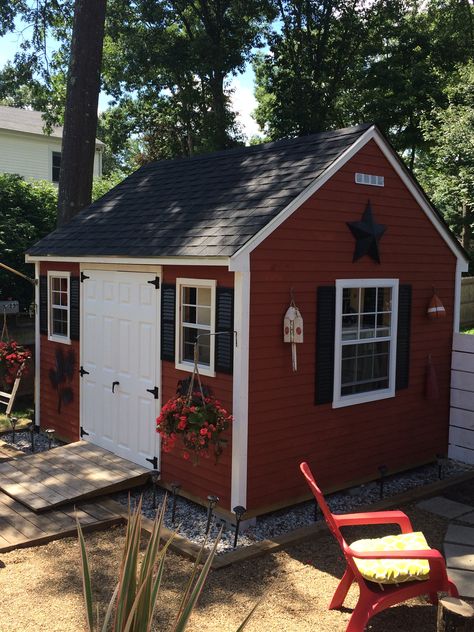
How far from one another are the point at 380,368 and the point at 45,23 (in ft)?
44.5

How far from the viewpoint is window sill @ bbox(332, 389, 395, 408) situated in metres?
7.38

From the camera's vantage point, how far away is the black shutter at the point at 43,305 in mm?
9617

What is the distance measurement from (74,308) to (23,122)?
21.2 meters

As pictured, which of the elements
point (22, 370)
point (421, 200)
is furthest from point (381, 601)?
point (22, 370)

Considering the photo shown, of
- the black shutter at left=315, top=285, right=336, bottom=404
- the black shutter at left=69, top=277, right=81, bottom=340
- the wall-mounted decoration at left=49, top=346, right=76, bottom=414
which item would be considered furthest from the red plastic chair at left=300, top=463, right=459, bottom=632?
the wall-mounted decoration at left=49, top=346, right=76, bottom=414

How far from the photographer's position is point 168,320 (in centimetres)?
729

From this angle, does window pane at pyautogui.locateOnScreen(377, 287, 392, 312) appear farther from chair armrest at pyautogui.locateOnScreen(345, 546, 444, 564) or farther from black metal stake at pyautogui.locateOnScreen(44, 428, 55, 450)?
black metal stake at pyautogui.locateOnScreen(44, 428, 55, 450)

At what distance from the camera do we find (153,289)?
24.7ft

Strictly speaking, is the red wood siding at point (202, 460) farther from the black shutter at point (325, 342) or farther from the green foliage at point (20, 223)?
the green foliage at point (20, 223)

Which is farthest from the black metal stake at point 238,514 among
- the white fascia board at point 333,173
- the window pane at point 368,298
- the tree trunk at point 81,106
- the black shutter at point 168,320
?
the tree trunk at point 81,106

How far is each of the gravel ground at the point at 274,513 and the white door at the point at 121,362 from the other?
0.75m

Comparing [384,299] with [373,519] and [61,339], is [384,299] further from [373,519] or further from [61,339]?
[61,339]

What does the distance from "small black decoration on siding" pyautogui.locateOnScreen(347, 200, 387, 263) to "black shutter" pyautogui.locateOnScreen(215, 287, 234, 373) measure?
5.82ft

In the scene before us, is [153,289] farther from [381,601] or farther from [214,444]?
[381,601]
